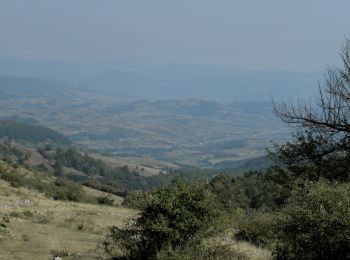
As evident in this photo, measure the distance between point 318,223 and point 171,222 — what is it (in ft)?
12.0

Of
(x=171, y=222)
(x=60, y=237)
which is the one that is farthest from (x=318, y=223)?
(x=60, y=237)

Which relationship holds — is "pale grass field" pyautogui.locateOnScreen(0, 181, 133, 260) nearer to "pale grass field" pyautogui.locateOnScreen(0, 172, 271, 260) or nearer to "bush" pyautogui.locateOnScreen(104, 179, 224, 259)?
"pale grass field" pyautogui.locateOnScreen(0, 172, 271, 260)

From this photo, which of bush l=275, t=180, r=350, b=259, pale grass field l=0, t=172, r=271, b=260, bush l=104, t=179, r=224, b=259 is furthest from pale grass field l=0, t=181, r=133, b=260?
bush l=275, t=180, r=350, b=259

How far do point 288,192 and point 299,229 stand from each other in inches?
208

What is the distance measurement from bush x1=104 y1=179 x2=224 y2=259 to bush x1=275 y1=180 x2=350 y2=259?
193cm

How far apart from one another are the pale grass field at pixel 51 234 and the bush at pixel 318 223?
15.3ft

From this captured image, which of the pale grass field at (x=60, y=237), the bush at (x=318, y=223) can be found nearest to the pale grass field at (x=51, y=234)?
the pale grass field at (x=60, y=237)

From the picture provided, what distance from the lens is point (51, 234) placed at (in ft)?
62.8

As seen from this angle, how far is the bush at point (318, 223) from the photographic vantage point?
11531 millimetres

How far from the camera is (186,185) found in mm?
14531

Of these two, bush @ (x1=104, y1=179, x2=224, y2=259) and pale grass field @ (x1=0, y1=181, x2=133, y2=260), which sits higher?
bush @ (x1=104, y1=179, x2=224, y2=259)

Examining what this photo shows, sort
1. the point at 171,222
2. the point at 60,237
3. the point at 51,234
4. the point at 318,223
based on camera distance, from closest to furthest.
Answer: the point at 318,223, the point at 171,222, the point at 60,237, the point at 51,234

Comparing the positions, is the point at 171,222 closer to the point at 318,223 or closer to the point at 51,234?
the point at 318,223

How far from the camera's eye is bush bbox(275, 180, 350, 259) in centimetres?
1153
